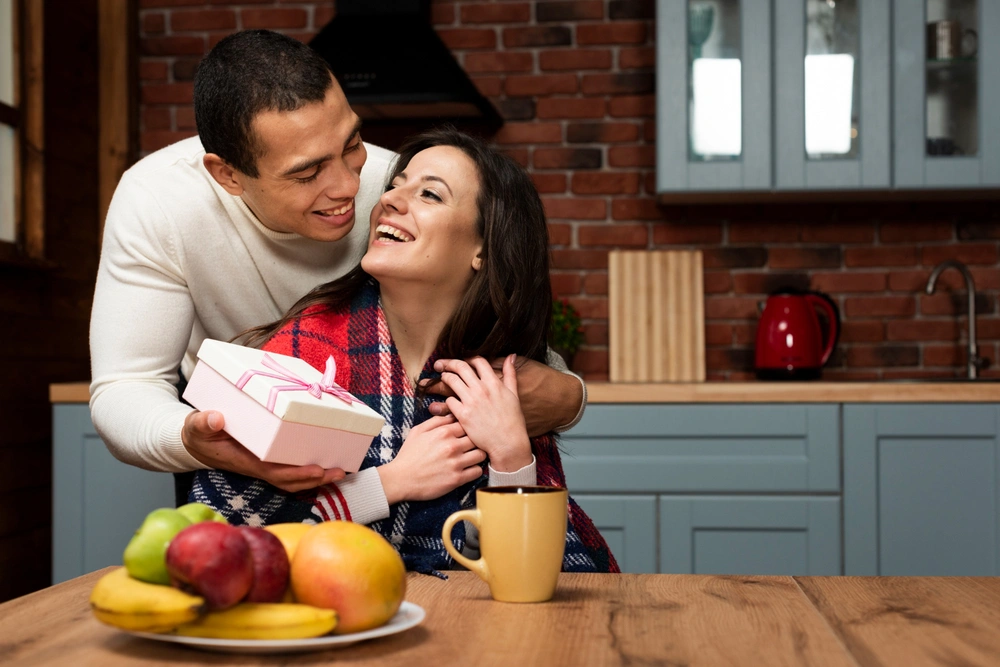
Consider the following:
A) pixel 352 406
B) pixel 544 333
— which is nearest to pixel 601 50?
pixel 544 333

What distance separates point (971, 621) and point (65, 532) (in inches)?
98.5

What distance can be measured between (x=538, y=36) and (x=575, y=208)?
1.92 feet

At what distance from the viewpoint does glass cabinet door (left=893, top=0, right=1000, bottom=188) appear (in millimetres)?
2797

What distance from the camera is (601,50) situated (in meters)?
3.22

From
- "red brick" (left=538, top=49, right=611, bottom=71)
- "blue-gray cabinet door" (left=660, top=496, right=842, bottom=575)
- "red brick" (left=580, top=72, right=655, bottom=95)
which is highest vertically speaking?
"red brick" (left=538, top=49, right=611, bottom=71)

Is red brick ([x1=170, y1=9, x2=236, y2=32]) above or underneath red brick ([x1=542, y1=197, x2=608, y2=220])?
above

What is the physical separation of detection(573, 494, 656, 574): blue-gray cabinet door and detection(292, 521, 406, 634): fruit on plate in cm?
193

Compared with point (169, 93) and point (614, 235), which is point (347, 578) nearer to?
point (614, 235)

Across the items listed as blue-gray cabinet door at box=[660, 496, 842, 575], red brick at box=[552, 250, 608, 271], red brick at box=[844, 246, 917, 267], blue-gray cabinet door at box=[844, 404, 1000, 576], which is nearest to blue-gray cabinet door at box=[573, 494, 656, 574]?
blue-gray cabinet door at box=[660, 496, 842, 575]

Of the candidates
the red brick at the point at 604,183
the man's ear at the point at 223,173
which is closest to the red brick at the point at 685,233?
the red brick at the point at 604,183

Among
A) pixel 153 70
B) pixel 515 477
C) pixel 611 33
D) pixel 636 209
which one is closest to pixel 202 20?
pixel 153 70

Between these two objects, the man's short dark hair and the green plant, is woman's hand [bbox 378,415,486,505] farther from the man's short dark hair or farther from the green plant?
the green plant

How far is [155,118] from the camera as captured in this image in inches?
132

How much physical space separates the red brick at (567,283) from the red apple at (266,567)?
2574 mm
